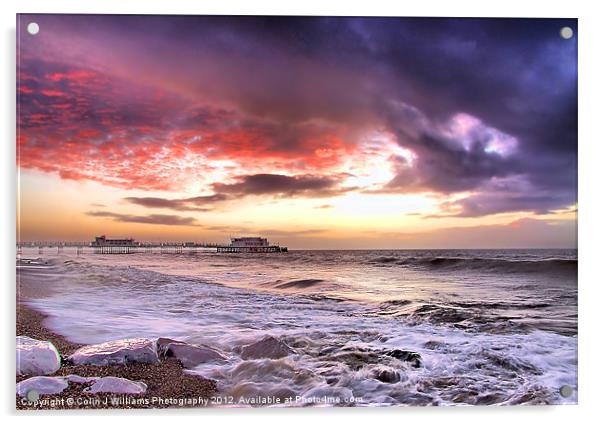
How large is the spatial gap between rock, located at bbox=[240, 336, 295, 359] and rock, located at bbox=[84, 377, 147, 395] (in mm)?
657

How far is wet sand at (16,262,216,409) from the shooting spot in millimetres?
2723

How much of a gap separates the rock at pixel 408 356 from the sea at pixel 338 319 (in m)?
0.02

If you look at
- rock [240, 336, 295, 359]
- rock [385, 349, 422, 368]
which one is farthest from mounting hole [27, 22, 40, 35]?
rock [385, 349, 422, 368]

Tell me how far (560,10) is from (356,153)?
1.64 metres

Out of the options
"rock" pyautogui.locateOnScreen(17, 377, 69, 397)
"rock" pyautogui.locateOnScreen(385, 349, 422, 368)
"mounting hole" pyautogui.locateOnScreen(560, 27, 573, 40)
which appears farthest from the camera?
"mounting hole" pyautogui.locateOnScreen(560, 27, 573, 40)

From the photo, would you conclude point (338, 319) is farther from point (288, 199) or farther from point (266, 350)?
point (288, 199)

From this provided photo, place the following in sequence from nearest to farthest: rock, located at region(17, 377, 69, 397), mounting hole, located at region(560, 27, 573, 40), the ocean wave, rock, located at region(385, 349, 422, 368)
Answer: rock, located at region(17, 377, 69, 397)
rock, located at region(385, 349, 422, 368)
mounting hole, located at region(560, 27, 573, 40)
the ocean wave

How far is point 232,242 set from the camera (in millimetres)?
A: 3121

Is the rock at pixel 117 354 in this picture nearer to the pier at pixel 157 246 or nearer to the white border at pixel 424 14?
the white border at pixel 424 14

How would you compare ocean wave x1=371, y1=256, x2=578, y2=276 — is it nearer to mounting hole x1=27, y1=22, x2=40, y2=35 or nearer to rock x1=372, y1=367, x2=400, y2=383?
rock x1=372, y1=367, x2=400, y2=383

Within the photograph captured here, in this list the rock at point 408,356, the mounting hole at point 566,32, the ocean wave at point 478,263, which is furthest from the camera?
the ocean wave at point 478,263

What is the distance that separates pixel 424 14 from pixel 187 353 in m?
2.70

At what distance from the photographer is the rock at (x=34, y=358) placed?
2727 mm

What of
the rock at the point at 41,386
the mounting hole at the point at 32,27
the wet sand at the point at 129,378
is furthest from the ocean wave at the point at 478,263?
the mounting hole at the point at 32,27
